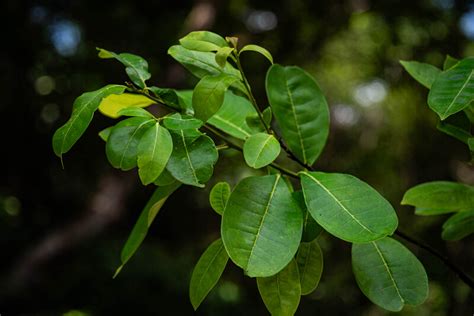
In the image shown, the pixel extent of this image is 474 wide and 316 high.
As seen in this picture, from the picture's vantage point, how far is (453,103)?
20.7 inches

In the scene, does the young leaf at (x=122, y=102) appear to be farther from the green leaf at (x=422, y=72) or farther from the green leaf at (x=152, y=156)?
the green leaf at (x=422, y=72)

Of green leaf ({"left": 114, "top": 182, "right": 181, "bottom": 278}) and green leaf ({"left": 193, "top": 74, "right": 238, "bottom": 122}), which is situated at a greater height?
green leaf ({"left": 193, "top": 74, "right": 238, "bottom": 122})

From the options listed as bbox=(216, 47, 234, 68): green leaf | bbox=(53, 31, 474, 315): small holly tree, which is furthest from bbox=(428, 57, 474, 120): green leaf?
bbox=(216, 47, 234, 68): green leaf

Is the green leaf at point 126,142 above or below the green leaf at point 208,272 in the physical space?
above

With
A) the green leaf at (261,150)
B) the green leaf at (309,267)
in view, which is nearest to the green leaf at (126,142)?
the green leaf at (261,150)

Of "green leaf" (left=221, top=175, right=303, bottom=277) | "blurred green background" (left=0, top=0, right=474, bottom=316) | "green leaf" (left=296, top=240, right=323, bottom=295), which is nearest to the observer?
"green leaf" (left=221, top=175, right=303, bottom=277)

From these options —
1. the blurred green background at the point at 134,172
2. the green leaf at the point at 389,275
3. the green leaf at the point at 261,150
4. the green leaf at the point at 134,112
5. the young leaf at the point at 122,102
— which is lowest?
the blurred green background at the point at 134,172

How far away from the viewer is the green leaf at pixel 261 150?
1.79 feet

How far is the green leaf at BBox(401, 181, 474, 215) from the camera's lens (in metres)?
0.71

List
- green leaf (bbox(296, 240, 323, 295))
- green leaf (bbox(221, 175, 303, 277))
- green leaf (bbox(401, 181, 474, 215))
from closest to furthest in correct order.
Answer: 1. green leaf (bbox(221, 175, 303, 277))
2. green leaf (bbox(296, 240, 323, 295))
3. green leaf (bbox(401, 181, 474, 215))

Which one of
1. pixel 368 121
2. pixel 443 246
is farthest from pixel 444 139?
pixel 368 121

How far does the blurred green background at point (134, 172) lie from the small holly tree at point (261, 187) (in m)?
2.76

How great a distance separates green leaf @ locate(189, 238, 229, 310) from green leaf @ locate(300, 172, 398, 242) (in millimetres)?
124

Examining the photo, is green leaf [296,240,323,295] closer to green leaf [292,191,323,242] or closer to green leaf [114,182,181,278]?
green leaf [292,191,323,242]
